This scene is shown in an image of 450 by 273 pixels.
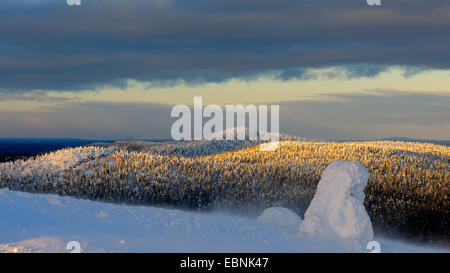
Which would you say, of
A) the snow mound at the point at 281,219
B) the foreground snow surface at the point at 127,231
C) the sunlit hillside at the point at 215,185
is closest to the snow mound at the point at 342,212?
the foreground snow surface at the point at 127,231

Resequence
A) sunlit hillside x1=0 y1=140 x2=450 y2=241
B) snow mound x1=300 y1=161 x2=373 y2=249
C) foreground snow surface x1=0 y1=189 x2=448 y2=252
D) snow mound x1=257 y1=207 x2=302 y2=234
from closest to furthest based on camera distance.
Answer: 1. foreground snow surface x1=0 y1=189 x2=448 y2=252
2. snow mound x1=300 y1=161 x2=373 y2=249
3. snow mound x1=257 y1=207 x2=302 y2=234
4. sunlit hillside x1=0 y1=140 x2=450 y2=241

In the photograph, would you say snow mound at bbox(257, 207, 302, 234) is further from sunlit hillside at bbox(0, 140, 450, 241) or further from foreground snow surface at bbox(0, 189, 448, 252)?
sunlit hillside at bbox(0, 140, 450, 241)

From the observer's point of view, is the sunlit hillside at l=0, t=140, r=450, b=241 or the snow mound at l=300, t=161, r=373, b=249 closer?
the snow mound at l=300, t=161, r=373, b=249

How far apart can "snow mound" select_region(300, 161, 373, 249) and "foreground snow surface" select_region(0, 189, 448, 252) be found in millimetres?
361

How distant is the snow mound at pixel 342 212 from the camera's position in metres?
7.74

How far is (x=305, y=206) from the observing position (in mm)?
11789

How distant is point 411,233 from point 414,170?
5.93 metres

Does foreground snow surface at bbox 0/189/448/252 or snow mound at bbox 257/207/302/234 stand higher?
foreground snow surface at bbox 0/189/448/252

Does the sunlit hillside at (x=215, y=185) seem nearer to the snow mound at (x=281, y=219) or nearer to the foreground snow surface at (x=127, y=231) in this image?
the foreground snow surface at (x=127, y=231)

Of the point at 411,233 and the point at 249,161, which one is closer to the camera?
the point at 411,233

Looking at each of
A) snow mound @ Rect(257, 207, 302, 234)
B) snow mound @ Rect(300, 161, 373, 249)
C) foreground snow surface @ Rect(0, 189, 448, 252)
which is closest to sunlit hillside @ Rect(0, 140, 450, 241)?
foreground snow surface @ Rect(0, 189, 448, 252)

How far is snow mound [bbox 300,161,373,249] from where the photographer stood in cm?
774
